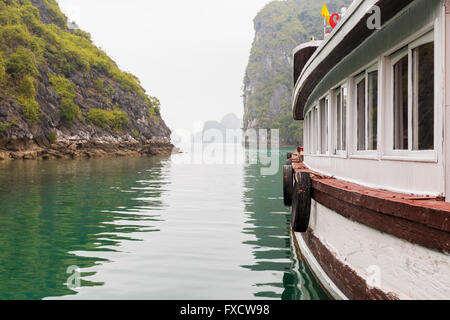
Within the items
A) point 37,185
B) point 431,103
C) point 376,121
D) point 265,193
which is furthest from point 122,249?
point 37,185

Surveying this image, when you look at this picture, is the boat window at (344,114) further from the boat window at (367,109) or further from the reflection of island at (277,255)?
the reflection of island at (277,255)

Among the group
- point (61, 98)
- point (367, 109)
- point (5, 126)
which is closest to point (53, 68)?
point (61, 98)

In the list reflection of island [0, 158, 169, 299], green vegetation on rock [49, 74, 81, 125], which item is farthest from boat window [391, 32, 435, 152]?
green vegetation on rock [49, 74, 81, 125]

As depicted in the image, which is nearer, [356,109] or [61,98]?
[356,109]

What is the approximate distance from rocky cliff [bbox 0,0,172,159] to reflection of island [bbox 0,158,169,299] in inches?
993

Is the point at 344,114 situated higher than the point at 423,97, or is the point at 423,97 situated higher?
the point at 344,114

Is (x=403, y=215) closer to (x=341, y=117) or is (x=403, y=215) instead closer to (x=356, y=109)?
(x=356, y=109)

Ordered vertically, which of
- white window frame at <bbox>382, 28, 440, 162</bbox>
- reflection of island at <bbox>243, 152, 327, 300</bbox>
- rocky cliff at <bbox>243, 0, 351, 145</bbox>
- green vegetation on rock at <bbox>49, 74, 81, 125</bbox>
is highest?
rocky cliff at <bbox>243, 0, 351, 145</bbox>

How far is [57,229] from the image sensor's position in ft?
30.7

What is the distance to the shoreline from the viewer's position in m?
38.5

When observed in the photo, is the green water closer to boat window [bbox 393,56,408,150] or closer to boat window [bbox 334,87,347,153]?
boat window [bbox 334,87,347,153]

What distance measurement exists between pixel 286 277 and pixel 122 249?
3261mm

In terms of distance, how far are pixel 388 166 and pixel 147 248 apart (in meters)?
5.21
